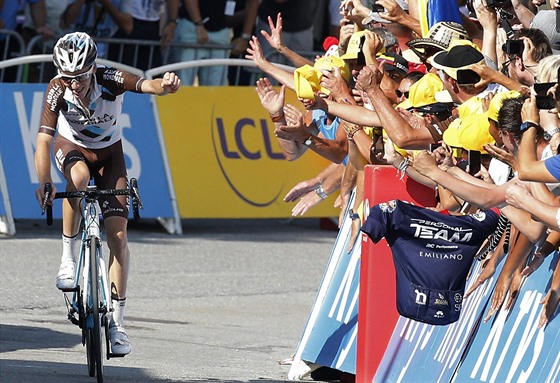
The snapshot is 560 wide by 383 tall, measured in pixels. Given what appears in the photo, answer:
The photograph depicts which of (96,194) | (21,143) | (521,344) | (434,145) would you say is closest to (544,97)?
(521,344)

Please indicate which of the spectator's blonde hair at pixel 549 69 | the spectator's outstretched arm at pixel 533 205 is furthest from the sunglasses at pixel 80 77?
the spectator's outstretched arm at pixel 533 205

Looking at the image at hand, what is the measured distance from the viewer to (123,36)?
16.9m

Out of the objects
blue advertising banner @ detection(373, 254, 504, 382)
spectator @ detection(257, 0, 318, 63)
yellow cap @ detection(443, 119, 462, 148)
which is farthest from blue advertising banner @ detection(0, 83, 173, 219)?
yellow cap @ detection(443, 119, 462, 148)

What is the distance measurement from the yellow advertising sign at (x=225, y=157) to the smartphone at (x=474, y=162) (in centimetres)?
866

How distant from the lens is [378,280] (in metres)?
8.70

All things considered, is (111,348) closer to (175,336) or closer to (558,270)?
(175,336)

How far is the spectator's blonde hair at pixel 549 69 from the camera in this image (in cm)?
689

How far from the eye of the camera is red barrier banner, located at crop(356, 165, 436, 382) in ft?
28.2

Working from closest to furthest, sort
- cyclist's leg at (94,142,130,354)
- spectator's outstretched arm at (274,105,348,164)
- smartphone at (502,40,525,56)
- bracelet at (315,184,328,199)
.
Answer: smartphone at (502,40,525,56), spectator's outstretched arm at (274,105,348,164), cyclist's leg at (94,142,130,354), bracelet at (315,184,328,199)

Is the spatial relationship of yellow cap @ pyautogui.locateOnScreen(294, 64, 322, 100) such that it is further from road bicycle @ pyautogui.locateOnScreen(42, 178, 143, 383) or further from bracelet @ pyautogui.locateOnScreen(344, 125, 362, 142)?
road bicycle @ pyautogui.locateOnScreen(42, 178, 143, 383)

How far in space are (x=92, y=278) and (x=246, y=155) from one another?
7.69m

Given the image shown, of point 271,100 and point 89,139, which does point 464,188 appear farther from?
point 89,139

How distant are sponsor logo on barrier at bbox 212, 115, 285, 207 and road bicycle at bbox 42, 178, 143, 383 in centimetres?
717

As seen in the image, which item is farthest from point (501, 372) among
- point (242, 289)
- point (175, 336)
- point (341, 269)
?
point (242, 289)
